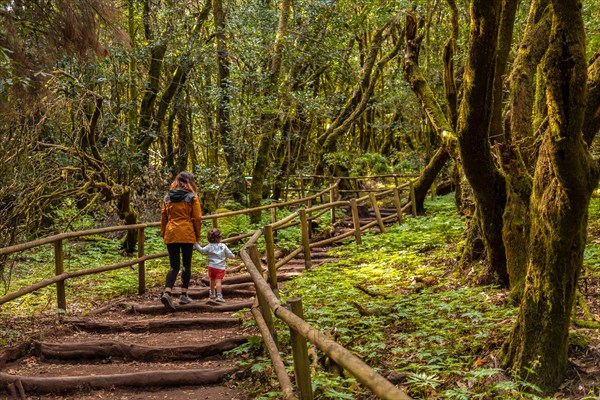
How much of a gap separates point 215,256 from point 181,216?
0.72m

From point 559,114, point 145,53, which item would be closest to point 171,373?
point 559,114

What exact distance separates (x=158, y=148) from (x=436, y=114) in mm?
14821

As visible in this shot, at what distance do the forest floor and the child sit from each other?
24cm

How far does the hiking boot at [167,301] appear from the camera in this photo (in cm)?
746

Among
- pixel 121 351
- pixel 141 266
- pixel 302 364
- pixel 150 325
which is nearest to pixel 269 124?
pixel 141 266

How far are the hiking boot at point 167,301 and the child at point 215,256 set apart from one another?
2.25 feet

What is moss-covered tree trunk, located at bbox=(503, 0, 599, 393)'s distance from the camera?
3.77m

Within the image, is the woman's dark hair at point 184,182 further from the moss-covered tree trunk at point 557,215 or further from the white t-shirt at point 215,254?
the moss-covered tree trunk at point 557,215

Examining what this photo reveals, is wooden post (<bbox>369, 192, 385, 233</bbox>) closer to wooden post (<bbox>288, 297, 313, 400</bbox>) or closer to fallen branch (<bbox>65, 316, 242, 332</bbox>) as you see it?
fallen branch (<bbox>65, 316, 242, 332</bbox>)

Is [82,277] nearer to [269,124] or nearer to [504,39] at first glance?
[269,124]

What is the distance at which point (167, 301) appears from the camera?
A: 7480 millimetres

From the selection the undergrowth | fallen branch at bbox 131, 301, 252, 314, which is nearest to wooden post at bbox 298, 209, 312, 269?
the undergrowth

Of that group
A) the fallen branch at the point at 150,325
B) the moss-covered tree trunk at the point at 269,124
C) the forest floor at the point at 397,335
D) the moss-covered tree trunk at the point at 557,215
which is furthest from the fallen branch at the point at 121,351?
the moss-covered tree trunk at the point at 269,124

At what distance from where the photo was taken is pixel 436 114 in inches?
303
